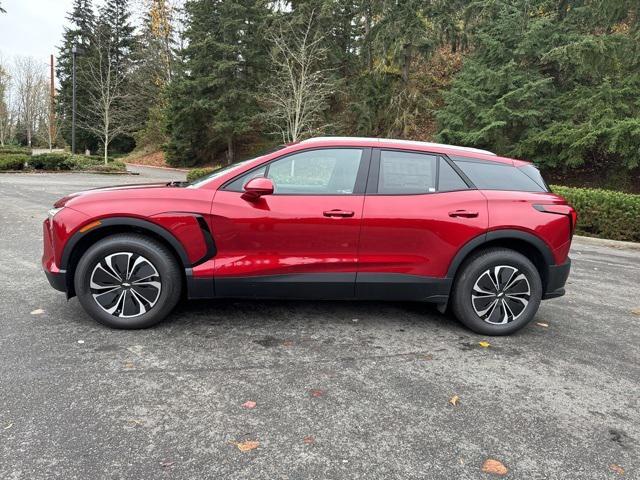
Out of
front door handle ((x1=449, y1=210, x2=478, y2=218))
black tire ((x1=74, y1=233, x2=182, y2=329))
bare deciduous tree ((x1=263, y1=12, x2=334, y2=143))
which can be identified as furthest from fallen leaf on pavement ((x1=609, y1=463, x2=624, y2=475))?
bare deciduous tree ((x1=263, y1=12, x2=334, y2=143))

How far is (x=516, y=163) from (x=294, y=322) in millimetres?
2474

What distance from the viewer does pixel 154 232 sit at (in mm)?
3711

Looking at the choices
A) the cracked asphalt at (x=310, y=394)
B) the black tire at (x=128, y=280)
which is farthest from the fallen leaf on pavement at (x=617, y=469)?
the black tire at (x=128, y=280)

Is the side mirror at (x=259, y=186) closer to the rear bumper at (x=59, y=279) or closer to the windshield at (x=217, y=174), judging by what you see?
the windshield at (x=217, y=174)

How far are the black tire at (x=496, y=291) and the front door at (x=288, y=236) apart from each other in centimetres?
100

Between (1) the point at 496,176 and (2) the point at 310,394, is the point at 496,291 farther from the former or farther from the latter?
(2) the point at 310,394

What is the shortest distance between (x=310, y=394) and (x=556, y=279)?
2503 millimetres

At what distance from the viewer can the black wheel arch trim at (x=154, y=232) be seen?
369 centimetres

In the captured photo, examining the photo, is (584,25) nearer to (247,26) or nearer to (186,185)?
(186,185)

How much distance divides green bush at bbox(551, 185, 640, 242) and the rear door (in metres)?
7.57

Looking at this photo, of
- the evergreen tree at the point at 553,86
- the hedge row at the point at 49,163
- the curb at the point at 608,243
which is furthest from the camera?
the hedge row at the point at 49,163

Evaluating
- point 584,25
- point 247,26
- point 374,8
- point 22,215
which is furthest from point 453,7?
point 22,215

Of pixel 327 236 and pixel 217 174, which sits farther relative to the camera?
pixel 217 174

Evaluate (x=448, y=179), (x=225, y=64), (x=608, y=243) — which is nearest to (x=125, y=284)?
(x=448, y=179)
